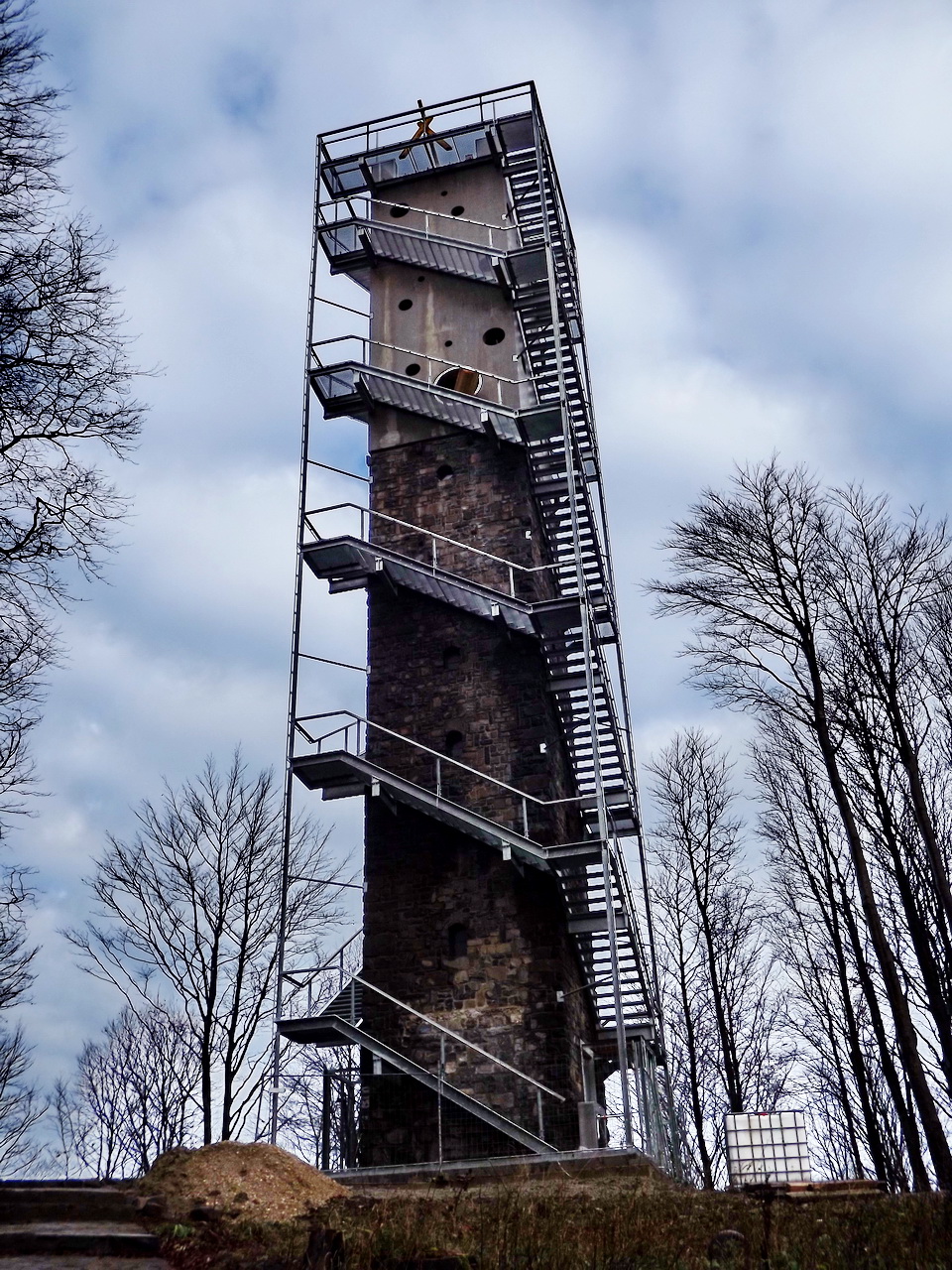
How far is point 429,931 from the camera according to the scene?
1808 centimetres

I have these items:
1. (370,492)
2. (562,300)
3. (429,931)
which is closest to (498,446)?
(370,492)

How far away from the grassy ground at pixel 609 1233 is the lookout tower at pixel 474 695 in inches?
175

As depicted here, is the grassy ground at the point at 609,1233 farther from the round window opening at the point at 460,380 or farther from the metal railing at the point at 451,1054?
the round window opening at the point at 460,380

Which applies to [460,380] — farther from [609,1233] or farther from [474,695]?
[609,1233]

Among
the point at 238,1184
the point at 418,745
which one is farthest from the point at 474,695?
the point at 238,1184

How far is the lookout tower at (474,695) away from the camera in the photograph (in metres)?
17.0

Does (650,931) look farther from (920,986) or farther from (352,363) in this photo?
(352,363)

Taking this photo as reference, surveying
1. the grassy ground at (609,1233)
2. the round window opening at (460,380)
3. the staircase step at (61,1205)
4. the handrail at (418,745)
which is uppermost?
the round window opening at (460,380)

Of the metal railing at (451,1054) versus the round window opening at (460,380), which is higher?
the round window opening at (460,380)

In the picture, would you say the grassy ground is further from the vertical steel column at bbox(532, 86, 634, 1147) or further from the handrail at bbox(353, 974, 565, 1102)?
the handrail at bbox(353, 974, 565, 1102)

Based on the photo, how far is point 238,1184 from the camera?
11508mm

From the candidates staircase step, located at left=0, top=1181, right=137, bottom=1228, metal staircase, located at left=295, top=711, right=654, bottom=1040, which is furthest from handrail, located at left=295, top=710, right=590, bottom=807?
staircase step, located at left=0, top=1181, right=137, bottom=1228

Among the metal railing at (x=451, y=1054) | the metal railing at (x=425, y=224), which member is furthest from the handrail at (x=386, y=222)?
the metal railing at (x=451, y=1054)

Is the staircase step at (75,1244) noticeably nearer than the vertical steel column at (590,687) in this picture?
Yes
